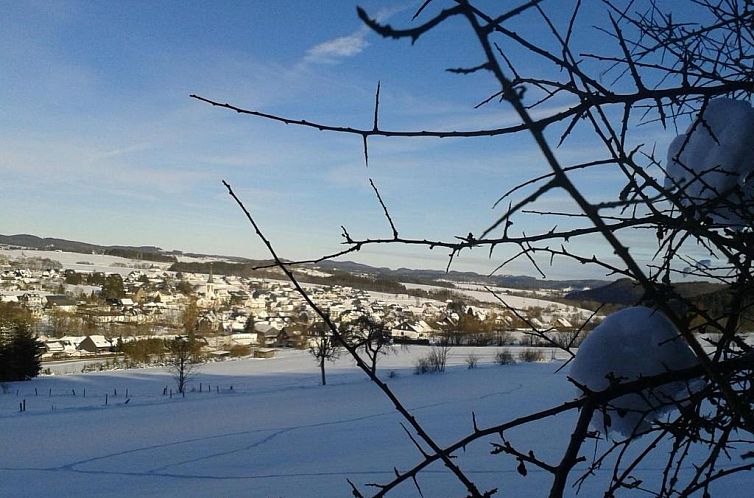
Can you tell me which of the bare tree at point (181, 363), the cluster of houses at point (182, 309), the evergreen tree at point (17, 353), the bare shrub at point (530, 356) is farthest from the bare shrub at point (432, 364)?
the evergreen tree at point (17, 353)

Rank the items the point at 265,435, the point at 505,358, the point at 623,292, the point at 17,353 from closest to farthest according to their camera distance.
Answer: the point at 623,292
the point at 265,435
the point at 17,353
the point at 505,358

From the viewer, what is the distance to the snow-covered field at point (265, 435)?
22.6ft

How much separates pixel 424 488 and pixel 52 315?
3157cm

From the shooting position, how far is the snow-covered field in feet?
22.6

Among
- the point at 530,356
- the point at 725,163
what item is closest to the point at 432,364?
the point at 530,356

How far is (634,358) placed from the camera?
63 centimetres

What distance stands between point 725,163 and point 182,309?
3957 centimetres

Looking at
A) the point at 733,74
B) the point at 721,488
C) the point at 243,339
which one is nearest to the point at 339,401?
the point at 721,488

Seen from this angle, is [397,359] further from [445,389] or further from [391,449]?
[391,449]

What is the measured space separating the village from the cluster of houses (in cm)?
5

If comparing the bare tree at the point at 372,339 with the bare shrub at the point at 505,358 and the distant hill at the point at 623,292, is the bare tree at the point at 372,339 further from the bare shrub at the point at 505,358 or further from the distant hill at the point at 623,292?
the bare shrub at the point at 505,358

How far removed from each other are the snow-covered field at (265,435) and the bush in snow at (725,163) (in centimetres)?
216

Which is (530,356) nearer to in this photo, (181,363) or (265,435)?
(181,363)

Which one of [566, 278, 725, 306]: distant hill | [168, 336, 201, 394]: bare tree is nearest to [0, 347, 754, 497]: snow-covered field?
[168, 336, 201, 394]: bare tree
